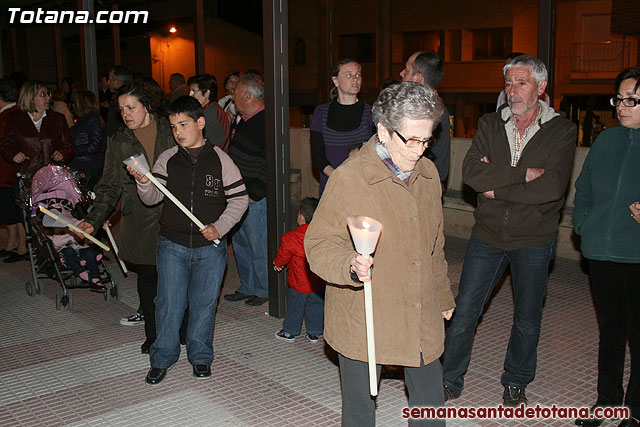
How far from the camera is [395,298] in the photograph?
124 inches

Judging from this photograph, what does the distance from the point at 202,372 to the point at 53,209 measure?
2.50 meters

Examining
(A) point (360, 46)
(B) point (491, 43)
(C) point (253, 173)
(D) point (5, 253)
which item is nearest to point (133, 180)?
(C) point (253, 173)

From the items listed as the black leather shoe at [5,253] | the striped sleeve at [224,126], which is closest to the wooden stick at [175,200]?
the striped sleeve at [224,126]

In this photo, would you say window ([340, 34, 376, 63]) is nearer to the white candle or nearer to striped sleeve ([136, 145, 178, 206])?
striped sleeve ([136, 145, 178, 206])

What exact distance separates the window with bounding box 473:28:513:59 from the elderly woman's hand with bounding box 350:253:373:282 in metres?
29.2

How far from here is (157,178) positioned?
499cm

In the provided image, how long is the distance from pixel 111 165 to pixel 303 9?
29.1m

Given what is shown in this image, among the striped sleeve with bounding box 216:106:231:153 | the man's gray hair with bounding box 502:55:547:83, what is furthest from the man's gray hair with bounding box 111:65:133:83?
the man's gray hair with bounding box 502:55:547:83

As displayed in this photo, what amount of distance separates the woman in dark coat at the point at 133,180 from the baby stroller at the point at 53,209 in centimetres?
118

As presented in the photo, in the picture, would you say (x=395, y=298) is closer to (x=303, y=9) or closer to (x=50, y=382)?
(x=50, y=382)

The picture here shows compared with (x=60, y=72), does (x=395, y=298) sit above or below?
below

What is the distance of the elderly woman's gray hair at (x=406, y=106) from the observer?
9.93 feet

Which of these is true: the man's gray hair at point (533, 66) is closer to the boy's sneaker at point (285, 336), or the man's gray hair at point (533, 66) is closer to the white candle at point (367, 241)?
the white candle at point (367, 241)

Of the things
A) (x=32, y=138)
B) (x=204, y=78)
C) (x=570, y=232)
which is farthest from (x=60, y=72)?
(x=570, y=232)
